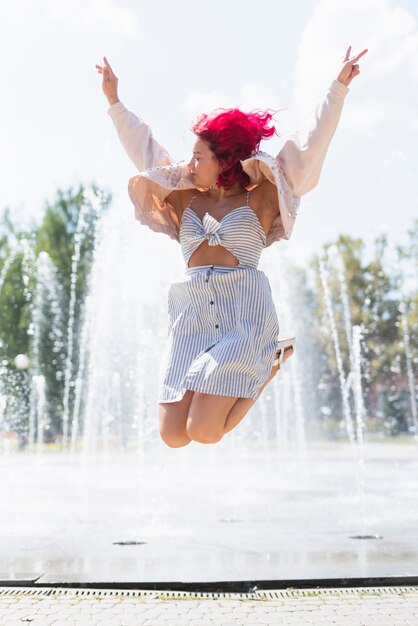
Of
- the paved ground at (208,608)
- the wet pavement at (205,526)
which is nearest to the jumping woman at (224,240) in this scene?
the paved ground at (208,608)

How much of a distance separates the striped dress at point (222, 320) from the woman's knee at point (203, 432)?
0.13m

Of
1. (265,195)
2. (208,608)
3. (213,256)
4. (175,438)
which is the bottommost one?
(208,608)

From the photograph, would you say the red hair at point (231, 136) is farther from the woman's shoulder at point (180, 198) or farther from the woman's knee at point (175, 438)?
the woman's knee at point (175, 438)

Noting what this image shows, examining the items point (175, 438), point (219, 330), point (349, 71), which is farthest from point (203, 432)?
point (349, 71)

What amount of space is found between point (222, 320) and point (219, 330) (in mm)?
43

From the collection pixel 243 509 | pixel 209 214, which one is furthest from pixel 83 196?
pixel 209 214

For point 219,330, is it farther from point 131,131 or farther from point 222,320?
point 131,131

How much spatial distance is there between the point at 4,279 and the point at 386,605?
24.9m

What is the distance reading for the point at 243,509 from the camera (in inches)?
331

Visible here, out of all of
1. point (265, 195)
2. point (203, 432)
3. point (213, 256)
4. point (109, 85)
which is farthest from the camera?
point (109, 85)

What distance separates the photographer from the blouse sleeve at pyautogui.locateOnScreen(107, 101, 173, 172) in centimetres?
364

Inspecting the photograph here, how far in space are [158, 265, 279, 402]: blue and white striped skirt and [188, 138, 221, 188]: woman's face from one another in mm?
393

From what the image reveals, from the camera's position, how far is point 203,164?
3324mm

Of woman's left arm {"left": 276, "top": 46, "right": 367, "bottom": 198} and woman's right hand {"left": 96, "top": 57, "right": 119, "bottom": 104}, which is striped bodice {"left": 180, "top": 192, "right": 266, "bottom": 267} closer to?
woman's left arm {"left": 276, "top": 46, "right": 367, "bottom": 198}
